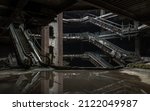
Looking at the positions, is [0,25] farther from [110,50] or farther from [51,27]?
[110,50]

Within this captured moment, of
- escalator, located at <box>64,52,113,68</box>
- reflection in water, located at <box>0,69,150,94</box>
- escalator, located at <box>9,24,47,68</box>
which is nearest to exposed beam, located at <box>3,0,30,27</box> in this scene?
escalator, located at <box>9,24,47,68</box>

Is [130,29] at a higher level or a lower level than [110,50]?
higher

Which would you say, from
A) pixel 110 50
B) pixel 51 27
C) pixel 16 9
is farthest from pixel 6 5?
pixel 110 50

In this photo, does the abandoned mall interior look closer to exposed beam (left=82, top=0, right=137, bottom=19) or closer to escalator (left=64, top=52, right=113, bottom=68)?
exposed beam (left=82, top=0, right=137, bottom=19)

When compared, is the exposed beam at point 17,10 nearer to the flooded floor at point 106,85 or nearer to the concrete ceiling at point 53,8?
the concrete ceiling at point 53,8

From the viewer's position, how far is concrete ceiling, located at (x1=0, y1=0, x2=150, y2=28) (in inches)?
238

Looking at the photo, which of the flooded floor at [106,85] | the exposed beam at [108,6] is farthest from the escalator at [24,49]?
the exposed beam at [108,6]

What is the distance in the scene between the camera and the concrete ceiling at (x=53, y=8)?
238 inches

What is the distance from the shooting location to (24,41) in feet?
30.7

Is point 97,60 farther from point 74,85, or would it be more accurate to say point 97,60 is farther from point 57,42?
point 74,85

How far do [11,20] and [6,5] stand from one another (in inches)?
58.6

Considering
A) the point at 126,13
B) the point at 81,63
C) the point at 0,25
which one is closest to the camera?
the point at 126,13

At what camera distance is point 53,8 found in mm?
8250

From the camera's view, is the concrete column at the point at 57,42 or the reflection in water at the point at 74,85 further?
the concrete column at the point at 57,42
